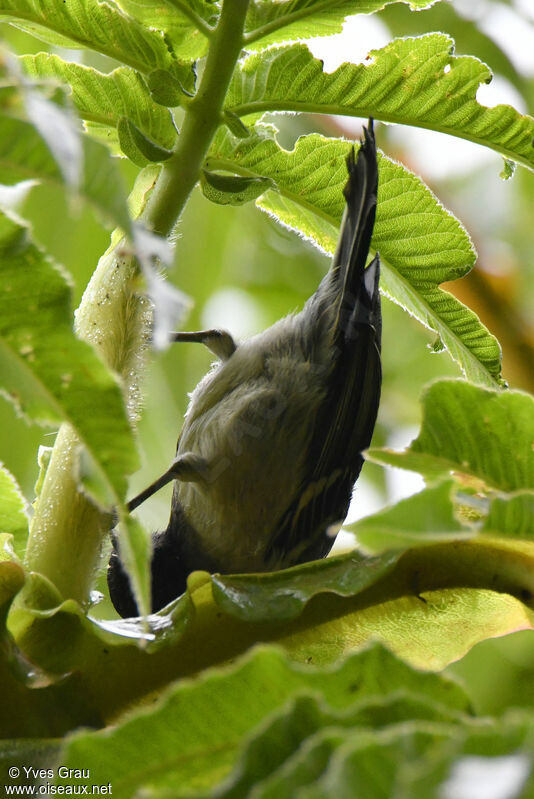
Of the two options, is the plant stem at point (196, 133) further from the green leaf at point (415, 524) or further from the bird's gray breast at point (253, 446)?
the bird's gray breast at point (253, 446)

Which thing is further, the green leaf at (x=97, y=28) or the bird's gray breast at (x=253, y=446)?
the bird's gray breast at (x=253, y=446)

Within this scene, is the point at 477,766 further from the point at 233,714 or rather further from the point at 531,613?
the point at 531,613

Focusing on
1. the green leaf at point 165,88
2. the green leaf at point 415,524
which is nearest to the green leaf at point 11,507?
the green leaf at point 165,88

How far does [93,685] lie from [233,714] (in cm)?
28

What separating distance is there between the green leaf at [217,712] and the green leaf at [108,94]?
0.83m

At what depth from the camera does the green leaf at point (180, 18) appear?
1104 millimetres

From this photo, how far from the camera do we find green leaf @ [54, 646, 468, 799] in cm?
62

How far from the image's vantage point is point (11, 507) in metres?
1.12

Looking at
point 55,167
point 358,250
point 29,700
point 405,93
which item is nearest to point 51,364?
point 55,167

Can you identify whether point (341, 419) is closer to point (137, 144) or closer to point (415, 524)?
point (137, 144)

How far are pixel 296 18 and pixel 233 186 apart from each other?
0.24m

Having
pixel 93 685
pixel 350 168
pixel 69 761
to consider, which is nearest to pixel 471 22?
pixel 350 168

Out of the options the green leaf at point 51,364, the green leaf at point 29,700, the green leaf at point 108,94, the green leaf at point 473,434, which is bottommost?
the green leaf at point 29,700

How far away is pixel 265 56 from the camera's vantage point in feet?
3.85
